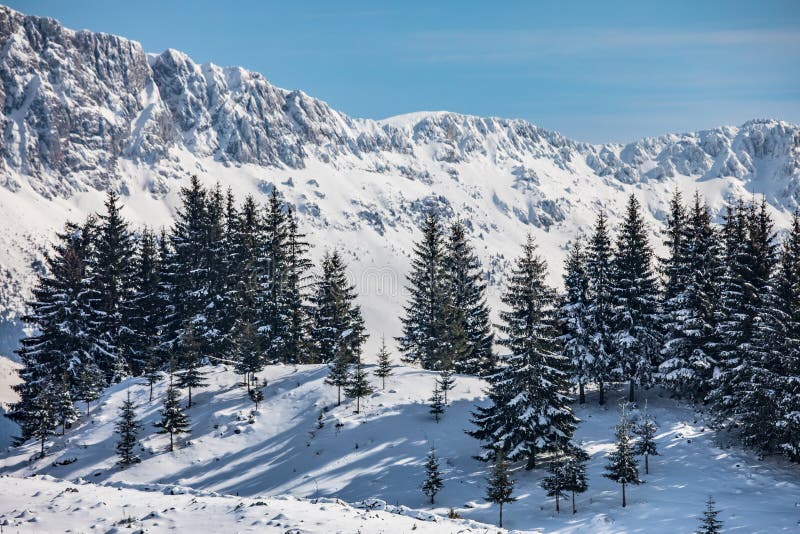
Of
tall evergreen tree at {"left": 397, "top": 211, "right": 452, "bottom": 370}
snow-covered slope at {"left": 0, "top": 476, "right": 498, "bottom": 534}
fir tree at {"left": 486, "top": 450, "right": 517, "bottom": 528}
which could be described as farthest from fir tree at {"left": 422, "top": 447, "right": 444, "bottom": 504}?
tall evergreen tree at {"left": 397, "top": 211, "right": 452, "bottom": 370}

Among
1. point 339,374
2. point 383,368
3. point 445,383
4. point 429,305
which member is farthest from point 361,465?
point 429,305

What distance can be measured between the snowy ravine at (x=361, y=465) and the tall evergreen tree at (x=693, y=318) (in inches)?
88.6

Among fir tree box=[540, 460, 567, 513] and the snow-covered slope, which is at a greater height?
the snow-covered slope

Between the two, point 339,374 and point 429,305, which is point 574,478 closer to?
point 339,374

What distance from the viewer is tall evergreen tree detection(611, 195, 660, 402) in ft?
120

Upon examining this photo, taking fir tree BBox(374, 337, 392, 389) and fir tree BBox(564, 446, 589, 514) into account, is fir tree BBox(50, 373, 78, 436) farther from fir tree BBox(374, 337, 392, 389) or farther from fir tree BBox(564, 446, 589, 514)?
fir tree BBox(564, 446, 589, 514)

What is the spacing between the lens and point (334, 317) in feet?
153

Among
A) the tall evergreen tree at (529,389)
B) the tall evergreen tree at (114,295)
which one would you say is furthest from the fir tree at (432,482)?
the tall evergreen tree at (114,295)

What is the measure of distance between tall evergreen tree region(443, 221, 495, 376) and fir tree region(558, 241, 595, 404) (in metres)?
8.49

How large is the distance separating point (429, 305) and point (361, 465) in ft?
67.5

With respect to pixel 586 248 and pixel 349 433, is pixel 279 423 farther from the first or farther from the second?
pixel 586 248

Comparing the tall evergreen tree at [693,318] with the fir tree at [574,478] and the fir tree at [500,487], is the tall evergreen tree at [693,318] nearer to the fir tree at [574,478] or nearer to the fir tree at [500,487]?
the fir tree at [574,478]

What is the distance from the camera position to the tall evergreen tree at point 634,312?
1441 inches

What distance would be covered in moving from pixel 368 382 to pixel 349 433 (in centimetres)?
390
